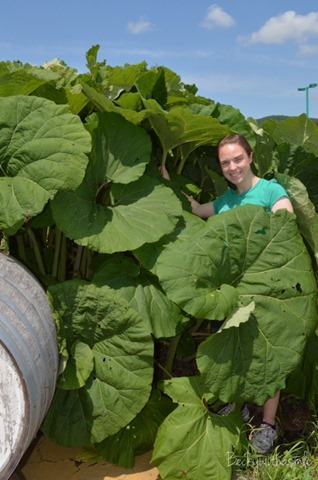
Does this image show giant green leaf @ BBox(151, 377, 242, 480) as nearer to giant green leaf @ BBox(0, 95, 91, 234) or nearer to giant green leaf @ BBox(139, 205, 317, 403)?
giant green leaf @ BBox(139, 205, 317, 403)

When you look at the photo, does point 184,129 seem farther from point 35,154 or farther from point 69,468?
point 69,468

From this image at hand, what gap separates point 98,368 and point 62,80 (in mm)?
1700

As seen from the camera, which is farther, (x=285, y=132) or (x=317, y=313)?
(x=285, y=132)

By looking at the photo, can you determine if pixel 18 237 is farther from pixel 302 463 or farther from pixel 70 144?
pixel 302 463

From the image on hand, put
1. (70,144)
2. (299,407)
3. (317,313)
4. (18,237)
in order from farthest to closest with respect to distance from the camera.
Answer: (299,407) < (18,237) < (317,313) < (70,144)

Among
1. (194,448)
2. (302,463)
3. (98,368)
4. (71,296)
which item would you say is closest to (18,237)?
(71,296)

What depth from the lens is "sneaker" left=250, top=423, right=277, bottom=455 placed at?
125 inches

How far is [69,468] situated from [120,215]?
133 cm

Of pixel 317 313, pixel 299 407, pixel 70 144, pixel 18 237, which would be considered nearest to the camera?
pixel 70 144

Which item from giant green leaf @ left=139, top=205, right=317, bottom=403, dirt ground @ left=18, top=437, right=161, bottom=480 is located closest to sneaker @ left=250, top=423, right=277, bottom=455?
giant green leaf @ left=139, top=205, right=317, bottom=403

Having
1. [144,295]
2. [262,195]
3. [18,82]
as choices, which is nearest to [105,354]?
[144,295]

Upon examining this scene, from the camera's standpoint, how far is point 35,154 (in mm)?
2871

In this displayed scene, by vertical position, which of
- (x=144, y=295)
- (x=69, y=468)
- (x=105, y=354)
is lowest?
(x=69, y=468)

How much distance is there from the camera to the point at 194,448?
2.99 m
